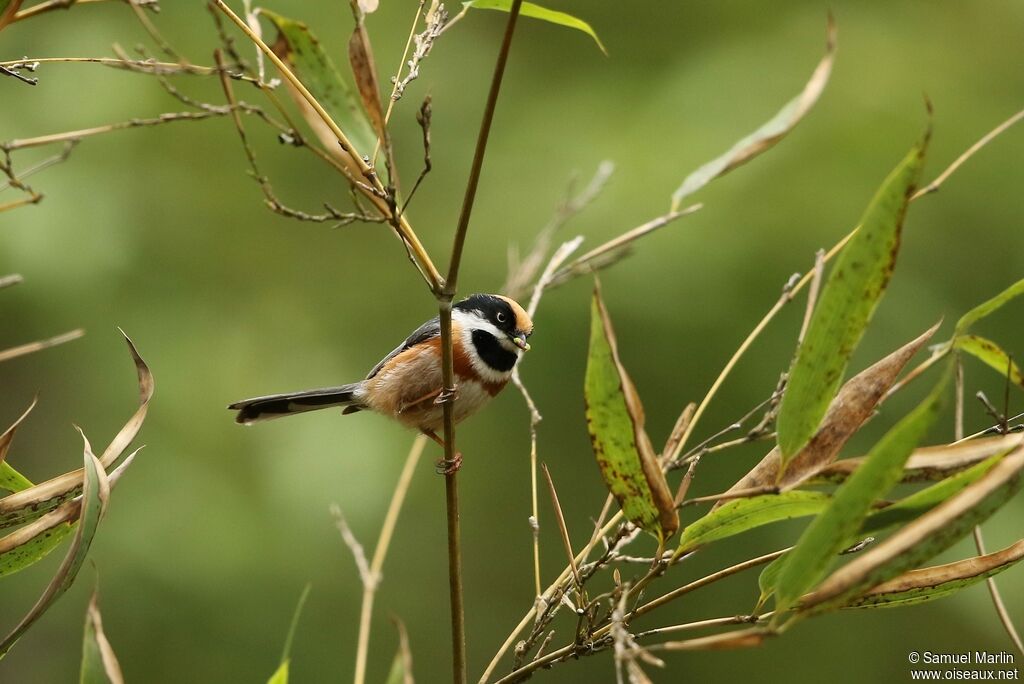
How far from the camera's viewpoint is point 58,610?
18.3ft

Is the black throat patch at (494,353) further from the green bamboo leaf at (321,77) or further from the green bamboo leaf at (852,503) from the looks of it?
the green bamboo leaf at (852,503)

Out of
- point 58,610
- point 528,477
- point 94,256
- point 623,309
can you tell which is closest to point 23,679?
point 58,610

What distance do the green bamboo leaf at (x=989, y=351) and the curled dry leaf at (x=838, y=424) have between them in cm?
10

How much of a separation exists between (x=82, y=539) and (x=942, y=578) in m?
1.41

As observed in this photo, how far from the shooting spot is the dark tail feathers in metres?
4.11

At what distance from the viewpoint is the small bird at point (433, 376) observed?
3.89 m

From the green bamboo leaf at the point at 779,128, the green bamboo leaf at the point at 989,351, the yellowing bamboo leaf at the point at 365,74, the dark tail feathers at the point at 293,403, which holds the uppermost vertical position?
the yellowing bamboo leaf at the point at 365,74

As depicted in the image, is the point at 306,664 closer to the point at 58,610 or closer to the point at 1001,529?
the point at 58,610

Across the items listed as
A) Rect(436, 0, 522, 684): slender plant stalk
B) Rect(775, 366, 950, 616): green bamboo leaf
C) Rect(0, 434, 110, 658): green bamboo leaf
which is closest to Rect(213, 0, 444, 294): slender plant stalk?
Rect(436, 0, 522, 684): slender plant stalk

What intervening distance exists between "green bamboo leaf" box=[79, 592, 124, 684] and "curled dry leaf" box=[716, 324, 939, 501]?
41.0 inches

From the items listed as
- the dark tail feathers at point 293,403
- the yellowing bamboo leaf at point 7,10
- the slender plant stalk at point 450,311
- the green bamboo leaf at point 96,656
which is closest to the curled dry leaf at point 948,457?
the slender plant stalk at point 450,311

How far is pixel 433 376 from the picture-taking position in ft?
13.5

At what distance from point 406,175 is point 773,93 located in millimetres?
2140

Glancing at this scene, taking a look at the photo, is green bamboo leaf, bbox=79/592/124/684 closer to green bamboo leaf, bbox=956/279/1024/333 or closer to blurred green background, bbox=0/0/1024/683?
green bamboo leaf, bbox=956/279/1024/333
